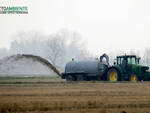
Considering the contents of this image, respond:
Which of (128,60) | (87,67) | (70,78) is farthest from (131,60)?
(70,78)

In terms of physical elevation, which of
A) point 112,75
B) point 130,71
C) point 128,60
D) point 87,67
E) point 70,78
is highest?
point 128,60

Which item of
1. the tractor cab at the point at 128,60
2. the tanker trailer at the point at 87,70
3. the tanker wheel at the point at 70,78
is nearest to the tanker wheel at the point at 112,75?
the tanker trailer at the point at 87,70

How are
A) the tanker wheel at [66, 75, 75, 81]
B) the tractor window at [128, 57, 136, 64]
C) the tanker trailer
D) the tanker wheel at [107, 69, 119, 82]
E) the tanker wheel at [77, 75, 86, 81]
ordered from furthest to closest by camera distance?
the tanker wheel at [66, 75, 75, 81], the tanker wheel at [77, 75, 86, 81], the tanker trailer, the tractor window at [128, 57, 136, 64], the tanker wheel at [107, 69, 119, 82]

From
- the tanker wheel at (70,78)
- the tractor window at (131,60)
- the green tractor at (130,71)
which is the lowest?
the tanker wheel at (70,78)

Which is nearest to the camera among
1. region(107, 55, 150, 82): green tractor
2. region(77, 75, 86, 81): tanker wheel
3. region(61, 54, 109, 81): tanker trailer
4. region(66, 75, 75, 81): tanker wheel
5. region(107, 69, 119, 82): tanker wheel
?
region(107, 55, 150, 82): green tractor

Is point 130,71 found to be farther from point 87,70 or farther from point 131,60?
point 87,70

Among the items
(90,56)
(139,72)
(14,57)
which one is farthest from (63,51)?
(139,72)

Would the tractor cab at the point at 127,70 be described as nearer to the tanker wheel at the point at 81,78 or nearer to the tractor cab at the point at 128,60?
the tractor cab at the point at 128,60

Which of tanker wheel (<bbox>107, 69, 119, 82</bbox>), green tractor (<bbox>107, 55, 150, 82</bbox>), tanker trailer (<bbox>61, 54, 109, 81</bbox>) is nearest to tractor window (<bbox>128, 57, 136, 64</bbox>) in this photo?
green tractor (<bbox>107, 55, 150, 82</bbox>)

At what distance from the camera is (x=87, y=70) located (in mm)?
42719

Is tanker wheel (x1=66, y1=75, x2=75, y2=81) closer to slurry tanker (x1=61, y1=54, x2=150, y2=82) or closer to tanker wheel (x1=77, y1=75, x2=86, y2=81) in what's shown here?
slurry tanker (x1=61, y1=54, x2=150, y2=82)

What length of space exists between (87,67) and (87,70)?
33 centimetres

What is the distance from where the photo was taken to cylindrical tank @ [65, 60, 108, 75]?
138 feet

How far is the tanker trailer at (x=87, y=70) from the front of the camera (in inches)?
1656
